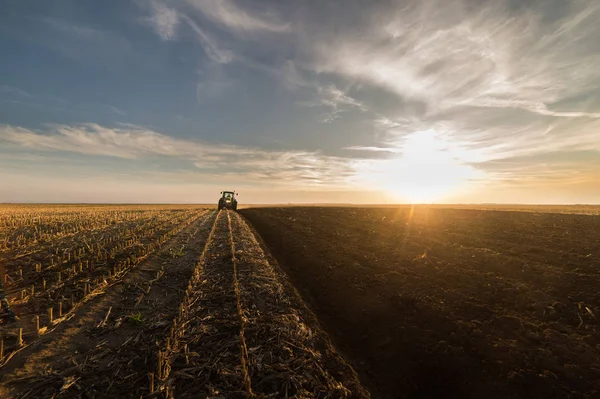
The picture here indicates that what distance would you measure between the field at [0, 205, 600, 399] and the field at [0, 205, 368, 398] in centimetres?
4

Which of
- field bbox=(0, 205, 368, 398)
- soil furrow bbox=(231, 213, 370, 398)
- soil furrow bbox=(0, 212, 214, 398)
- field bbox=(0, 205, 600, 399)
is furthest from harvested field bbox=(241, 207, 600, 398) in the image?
soil furrow bbox=(0, 212, 214, 398)

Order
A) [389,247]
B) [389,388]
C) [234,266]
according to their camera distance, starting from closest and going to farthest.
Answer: [389,388] → [234,266] → [389,247]

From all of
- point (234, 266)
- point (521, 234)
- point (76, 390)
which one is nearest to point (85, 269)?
point (234, 266)

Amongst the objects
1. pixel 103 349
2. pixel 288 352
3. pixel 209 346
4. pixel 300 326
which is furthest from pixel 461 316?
pixel 103 349

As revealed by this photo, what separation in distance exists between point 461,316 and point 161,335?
334 inches

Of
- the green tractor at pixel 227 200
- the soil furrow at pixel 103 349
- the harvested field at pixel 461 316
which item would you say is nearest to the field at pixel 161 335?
the soil furrow at pixel 103 349

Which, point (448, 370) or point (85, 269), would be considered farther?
point (85, 269)

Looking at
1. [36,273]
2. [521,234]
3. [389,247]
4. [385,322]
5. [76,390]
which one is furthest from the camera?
[521,234]

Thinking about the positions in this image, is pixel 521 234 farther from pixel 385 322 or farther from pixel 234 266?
pixel 234 266

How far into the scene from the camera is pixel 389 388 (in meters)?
6.33

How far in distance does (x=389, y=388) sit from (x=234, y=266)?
8.92 metres

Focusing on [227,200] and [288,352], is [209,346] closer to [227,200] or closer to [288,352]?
[288,352]

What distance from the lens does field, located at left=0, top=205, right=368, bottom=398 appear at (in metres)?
5.44

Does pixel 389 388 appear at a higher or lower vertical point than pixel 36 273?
lower
